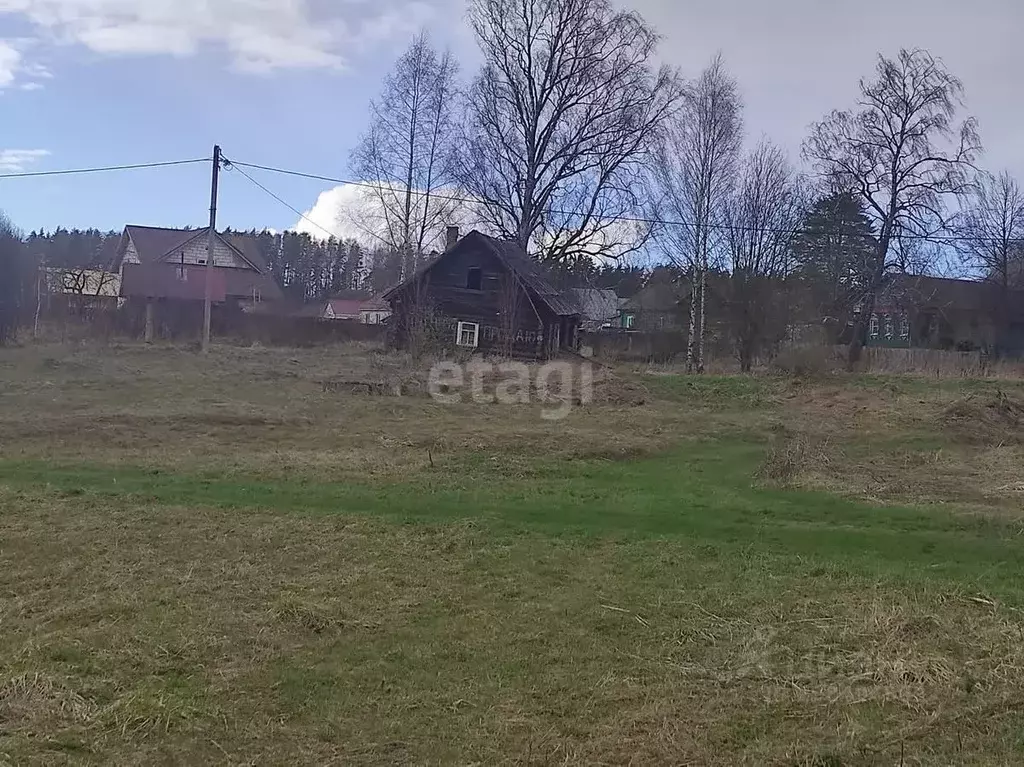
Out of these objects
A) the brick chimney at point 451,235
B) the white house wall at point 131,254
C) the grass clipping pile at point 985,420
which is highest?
the brick chimney at point 451,235

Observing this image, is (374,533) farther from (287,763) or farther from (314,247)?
(314,247)

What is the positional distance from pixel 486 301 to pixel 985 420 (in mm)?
17141

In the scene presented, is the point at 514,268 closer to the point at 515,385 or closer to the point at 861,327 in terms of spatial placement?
the point at 515,385

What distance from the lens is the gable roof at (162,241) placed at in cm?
4012

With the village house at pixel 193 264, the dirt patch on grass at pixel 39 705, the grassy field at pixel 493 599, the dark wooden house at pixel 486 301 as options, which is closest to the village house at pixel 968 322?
the dark wooden house at pixel 486 301

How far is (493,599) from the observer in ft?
19.2

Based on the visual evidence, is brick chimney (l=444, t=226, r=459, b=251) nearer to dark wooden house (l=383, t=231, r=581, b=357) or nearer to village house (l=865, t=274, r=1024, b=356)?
dark wooden house (l=383, t=231, r=581, b=357)

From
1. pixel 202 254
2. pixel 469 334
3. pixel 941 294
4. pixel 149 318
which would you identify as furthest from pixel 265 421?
pixel 202 254

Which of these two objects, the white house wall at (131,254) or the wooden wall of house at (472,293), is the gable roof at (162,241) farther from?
the wooden wall of house at (472,293)

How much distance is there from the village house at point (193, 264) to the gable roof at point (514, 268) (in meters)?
11.2

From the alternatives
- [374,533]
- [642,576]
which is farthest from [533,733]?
[374,533]

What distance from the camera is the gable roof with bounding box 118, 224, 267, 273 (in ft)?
132

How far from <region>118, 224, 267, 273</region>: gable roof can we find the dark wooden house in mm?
16357

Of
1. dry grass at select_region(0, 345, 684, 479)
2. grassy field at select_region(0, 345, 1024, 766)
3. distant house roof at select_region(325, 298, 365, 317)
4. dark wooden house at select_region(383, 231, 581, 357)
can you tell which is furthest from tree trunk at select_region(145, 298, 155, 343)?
distant house roof at select_region(325, 298, 365, 317)
